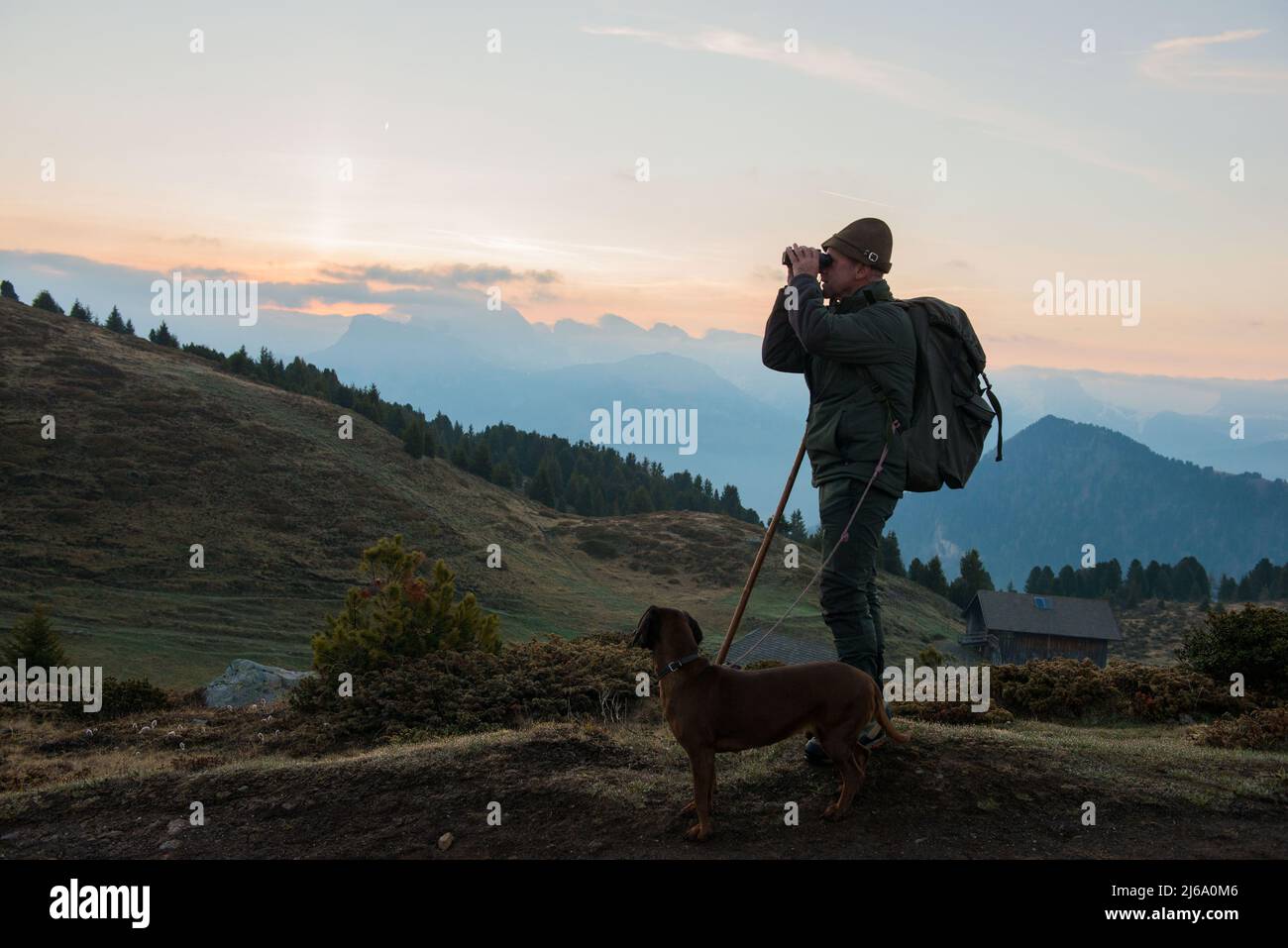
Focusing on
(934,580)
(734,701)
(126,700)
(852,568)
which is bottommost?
(934,580)

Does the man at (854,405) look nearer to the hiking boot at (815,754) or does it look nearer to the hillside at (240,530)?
the hiking boot at (815,754)

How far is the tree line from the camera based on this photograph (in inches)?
3691

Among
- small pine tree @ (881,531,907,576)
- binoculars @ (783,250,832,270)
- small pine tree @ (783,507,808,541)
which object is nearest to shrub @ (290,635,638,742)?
binoculars @ (783,250,832,270)

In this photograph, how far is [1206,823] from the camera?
590 cm

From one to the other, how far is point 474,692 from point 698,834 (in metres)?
6.55

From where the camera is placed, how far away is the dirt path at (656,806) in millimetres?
5629

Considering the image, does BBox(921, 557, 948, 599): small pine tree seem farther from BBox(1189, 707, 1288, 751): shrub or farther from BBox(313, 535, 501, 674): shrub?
BBox(1189, 707, 1288, 751): shrub

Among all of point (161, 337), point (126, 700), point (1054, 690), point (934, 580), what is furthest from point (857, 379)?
point (161, 337)

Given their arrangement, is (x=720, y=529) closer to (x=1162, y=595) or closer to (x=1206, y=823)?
(x=1162, y=595)

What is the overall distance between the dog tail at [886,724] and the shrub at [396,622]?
29.8 feet

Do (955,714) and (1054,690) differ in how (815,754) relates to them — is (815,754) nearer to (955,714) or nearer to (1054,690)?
(955,714)

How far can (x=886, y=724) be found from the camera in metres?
6.10
